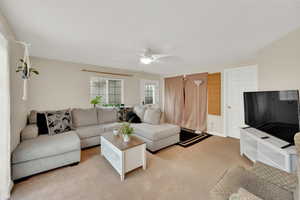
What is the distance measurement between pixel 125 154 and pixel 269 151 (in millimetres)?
2127

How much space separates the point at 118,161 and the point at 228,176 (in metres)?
1.49

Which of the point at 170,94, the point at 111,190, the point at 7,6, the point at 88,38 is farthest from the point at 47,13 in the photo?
the point at 170,94

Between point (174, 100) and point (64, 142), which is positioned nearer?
point (64, 142)

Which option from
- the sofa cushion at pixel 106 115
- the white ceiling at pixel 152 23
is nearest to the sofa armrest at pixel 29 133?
the sofa cushion at pixel 106 115

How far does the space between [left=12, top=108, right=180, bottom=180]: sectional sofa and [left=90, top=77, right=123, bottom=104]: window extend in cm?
80

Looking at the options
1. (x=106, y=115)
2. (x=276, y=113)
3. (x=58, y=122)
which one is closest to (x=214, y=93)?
(x=276, y=113)

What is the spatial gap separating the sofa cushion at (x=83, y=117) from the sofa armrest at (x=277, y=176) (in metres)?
3.29

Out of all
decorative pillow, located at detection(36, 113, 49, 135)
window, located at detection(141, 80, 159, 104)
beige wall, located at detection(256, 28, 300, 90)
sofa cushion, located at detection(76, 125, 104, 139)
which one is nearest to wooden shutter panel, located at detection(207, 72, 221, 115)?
beige wall, located at detection(256, 28, 300, 90)

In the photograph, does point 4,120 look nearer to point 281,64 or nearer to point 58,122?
point 58,122

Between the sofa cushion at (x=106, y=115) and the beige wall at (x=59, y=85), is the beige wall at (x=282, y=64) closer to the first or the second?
the sofa cushion at (x=106, y=115)

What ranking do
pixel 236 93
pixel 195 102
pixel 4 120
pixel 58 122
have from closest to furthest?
pixel 4 120 → pixel 58 122 → pixel 236 93 → pixel 195 102

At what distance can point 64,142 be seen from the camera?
207cm

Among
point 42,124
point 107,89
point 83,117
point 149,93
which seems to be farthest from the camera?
point 149,93

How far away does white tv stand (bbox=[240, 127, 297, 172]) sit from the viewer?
1451 mm
